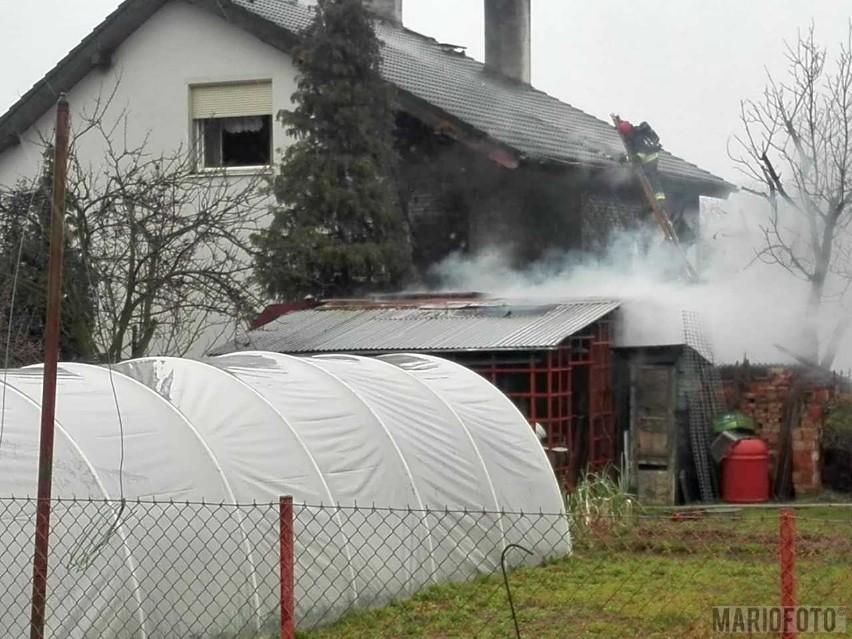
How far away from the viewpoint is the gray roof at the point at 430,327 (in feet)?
48.7

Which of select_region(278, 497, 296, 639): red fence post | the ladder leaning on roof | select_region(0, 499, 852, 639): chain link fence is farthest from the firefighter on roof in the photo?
select_region(278, 497, 296, 639): red fence post

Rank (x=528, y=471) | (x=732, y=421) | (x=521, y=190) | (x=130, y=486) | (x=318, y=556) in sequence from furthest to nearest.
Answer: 1. (x=521, y=190)
2. (x=732, y=421)
3. (x=528, y=471)
4. (x=318, y=556)
5. (x=130, y=486)

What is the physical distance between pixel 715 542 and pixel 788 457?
16.2 ft

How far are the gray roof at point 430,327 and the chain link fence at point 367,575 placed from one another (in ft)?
12.8

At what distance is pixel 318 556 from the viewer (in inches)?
340

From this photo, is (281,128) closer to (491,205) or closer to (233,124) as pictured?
(233,124)

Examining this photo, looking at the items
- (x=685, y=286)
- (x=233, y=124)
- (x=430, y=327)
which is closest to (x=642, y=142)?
(x=685, y=286)

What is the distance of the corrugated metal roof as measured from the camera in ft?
69.3

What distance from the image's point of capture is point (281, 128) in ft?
71.3

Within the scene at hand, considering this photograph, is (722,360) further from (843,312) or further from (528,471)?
(528,471)

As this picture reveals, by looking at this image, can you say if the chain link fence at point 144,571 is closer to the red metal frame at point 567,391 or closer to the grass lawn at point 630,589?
the grass lawn at point 630,589

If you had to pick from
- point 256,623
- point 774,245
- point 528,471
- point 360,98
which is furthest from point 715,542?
point 360,98

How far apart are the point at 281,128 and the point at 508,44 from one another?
6.90 m

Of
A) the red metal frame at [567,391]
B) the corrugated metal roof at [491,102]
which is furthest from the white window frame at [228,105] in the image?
the red metal frame at [567,391]
